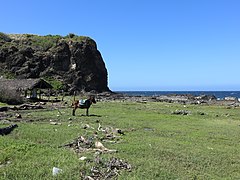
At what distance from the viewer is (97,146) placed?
47.4ft

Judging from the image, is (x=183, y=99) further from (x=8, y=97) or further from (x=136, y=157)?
(x=136, y=157)

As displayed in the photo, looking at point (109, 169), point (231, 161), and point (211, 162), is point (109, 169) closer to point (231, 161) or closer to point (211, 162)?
point (211, 162)

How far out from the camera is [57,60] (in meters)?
102

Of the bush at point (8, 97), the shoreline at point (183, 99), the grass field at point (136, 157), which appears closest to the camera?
the grass field at point (136, 157)

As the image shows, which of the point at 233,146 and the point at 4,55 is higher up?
the point at 4,55

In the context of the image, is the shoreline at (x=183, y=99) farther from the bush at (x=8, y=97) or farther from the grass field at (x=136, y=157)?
the grass field at (x=136, y=157)

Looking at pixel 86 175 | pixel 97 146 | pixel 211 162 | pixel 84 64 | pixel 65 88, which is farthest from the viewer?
pixel 84 64

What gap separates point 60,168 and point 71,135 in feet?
23.1

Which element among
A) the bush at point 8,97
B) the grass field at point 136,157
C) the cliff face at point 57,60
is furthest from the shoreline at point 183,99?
the grass field at point 136,157

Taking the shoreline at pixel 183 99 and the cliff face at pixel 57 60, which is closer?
the shoreline at pixel 183 99

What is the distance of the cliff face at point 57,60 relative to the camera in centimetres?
9762

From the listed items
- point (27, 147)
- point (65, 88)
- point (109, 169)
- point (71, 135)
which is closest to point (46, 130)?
point (71, 135)

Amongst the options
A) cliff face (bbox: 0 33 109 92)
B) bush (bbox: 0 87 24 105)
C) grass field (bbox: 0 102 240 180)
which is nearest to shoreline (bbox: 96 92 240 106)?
cliff face (bbox: 0 33 109 92)

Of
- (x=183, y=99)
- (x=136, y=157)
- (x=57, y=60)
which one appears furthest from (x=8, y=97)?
(x=57, y=60)
